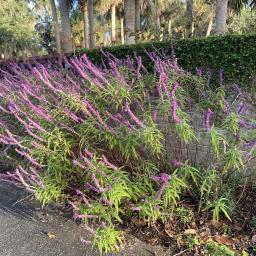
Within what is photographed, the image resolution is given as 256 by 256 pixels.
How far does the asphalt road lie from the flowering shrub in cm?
24

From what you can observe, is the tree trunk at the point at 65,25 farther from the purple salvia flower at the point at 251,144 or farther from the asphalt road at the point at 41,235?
the purple salvia flower at the point at 251,144

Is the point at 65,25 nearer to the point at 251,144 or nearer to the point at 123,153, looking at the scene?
the point at 123,153

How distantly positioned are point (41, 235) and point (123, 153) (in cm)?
129

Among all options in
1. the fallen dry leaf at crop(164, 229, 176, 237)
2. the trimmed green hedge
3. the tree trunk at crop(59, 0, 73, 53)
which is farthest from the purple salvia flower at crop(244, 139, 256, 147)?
the tree trunk at crop(59, 0, 73, 53)

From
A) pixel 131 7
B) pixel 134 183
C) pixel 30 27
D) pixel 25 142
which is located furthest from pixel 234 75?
pixel 30 27

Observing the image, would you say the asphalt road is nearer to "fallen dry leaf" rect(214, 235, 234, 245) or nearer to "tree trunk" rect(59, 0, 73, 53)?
"fallen dry leaf" rect(214, 235, 234, 245)

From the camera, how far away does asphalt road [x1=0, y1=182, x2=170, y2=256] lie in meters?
3.19

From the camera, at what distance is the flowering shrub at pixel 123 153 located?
2965mm

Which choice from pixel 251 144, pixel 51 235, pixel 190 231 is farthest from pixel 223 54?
pixel 51 235

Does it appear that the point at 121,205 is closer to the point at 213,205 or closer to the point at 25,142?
the point at 213,205

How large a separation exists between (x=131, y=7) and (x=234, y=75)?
6548 mm

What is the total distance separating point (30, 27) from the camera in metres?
38.3

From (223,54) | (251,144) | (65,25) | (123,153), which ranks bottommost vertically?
(123,153)

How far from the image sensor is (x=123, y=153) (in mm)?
3369
